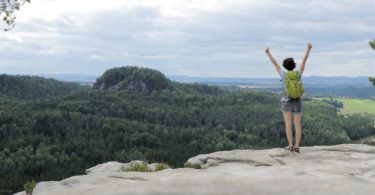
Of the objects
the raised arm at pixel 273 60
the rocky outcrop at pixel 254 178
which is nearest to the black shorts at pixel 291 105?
the raised arm at pixel 273 60

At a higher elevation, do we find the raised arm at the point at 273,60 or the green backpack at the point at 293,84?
the raised arm at the point at 273,60

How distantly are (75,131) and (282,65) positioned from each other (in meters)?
186

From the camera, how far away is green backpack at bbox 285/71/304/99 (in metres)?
16.6

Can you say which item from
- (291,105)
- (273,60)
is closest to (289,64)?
(273,60)

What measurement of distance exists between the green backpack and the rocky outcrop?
242 centimetres

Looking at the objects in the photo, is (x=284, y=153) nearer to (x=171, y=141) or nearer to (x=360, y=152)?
(x=360, y=152)

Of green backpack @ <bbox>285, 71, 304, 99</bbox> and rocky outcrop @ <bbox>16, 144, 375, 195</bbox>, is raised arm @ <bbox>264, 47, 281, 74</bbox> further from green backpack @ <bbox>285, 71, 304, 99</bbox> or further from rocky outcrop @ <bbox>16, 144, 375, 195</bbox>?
rocky outcrop @ <bbox>16, 144, 375, 195</bbox>

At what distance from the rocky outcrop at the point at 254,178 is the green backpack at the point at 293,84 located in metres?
2.42

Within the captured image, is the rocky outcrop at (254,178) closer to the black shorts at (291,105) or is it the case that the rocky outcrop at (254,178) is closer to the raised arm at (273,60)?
the black shorts at (291,105)

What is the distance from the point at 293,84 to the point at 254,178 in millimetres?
5240

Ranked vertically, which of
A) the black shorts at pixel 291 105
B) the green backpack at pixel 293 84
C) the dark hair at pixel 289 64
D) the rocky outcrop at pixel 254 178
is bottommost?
the rocky outcrop at pixel 254 178

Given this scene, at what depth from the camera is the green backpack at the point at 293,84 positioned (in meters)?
16.6

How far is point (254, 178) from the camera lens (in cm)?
1266

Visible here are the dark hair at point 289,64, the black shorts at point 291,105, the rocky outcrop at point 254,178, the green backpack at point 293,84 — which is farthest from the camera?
the black shorts at point 291,105
